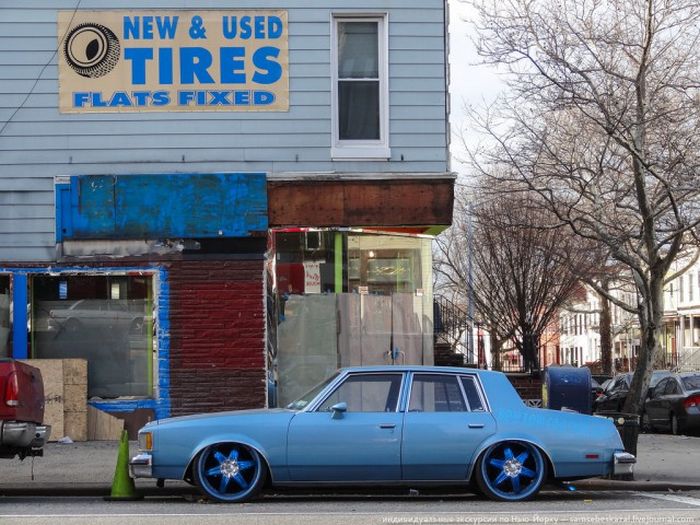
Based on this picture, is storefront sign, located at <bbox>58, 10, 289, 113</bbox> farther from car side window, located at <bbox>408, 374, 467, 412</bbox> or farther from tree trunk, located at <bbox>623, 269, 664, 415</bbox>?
tree trunk, located at <bbox>623, 269, 664, 415</bbox>

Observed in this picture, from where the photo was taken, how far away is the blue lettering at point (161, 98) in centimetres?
1598

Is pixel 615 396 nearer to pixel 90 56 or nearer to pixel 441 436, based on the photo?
pixel 90 56

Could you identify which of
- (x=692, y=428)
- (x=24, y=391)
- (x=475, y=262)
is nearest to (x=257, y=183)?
(x=24, y=391)

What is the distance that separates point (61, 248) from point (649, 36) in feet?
30.2

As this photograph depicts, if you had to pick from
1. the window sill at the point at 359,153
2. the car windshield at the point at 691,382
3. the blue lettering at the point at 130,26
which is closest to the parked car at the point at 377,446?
the window sill at the point at 359,153

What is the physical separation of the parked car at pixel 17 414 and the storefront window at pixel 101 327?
4699 mm

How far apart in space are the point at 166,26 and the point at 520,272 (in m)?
16.6

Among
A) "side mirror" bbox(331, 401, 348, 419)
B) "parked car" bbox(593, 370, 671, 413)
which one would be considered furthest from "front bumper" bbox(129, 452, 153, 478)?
"parked car" bbox(593, 370, 671, 413)

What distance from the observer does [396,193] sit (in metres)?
15.9

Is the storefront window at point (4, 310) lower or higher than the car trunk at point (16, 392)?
higher

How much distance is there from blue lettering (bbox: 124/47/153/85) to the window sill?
9.52 ft

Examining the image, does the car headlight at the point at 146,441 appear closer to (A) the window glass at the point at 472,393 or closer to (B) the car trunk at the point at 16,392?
(B) the car trunk at the point at 16,392

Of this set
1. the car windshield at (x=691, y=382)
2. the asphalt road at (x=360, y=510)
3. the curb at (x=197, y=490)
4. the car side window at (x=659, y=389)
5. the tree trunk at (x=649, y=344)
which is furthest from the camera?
the car side window at (x=659, y=389)

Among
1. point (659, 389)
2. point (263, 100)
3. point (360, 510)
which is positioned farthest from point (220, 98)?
point (659, 389)
